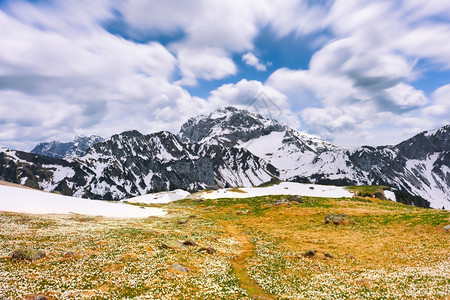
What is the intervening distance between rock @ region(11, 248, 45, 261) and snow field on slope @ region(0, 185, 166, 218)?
36.3 metres

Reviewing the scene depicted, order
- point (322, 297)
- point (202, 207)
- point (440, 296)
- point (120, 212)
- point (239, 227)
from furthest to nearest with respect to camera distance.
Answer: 1. point (202, 207)
2. point (120, 212)
3. point (239, 227)
4. point (322, 297)
5. point (440, 296)

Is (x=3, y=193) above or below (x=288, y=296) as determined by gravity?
above

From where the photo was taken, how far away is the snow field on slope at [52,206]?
188 ft

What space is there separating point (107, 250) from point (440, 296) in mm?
34771

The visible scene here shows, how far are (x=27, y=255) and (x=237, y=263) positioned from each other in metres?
23.8

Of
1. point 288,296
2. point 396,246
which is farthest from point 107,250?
point 396,246

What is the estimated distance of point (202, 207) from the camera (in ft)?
326

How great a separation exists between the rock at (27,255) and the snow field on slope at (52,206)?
3627 cm

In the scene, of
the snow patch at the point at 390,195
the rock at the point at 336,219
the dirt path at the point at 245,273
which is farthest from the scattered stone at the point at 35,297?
the snow patch at the point at 390,195

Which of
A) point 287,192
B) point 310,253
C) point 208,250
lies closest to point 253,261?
point 208,250

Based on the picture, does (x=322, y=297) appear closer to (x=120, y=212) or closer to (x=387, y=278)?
(x=387, y=278)

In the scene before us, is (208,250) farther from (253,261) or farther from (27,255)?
(27,255)

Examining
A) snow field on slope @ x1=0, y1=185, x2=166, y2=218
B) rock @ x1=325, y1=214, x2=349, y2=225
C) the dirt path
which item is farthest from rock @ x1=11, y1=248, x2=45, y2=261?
rock @ x1=325, y1=214, x2=349, y2=225

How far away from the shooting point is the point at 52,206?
6450 cm
